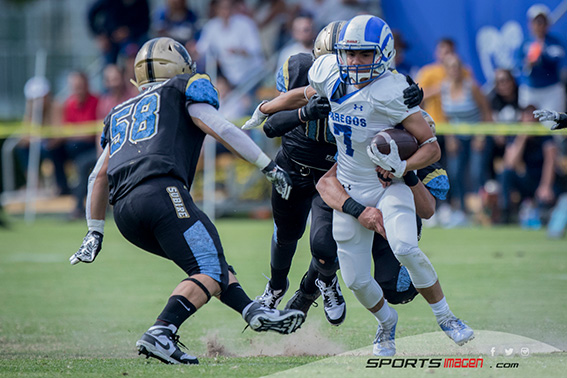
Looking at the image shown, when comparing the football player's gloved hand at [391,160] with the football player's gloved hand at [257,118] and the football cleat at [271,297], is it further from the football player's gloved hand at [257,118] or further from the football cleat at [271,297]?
the football cleat at [271,297]

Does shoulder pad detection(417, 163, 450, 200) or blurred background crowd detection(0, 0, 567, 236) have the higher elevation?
shoulder pad detection(417, 163, 450, 200)

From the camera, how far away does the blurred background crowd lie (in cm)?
1373

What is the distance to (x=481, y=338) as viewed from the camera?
5.96 metres

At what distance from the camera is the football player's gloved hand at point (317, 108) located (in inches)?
220

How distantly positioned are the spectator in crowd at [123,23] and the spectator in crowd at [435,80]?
557cm

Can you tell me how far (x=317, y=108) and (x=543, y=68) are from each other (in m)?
8.78

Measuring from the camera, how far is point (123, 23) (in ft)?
55.4

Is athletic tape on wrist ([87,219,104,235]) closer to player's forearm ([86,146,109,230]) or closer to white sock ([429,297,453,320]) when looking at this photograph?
player's forearm ([86,146,109,230])

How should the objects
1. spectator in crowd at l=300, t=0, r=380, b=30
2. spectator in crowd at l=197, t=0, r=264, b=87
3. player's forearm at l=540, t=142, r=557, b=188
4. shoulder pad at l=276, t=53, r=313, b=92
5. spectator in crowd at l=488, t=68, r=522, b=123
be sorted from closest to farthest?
shoulder pad at l=276, t=53, r=313, b=92 < player's forearm at l=540, t=142, r=557, b=188 < spectator in crowd at l=488, t=68, r=522, b=123 < spectator in crowd at l=300, t=0, r=380, b=30 < spectator in crowd at l=197, t=0, r=264, b=87

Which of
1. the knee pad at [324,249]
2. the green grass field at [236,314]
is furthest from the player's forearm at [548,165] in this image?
the knee pad at [324,249]

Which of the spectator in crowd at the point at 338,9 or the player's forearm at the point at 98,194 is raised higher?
the player's forearm at the point at 98,194

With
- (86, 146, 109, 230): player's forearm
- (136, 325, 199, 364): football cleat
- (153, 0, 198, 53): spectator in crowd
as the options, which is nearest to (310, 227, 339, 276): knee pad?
(136, 325, 199, 364): football cleat

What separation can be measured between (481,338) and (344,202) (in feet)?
4.45

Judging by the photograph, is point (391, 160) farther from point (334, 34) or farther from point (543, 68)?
point (543, 68)
